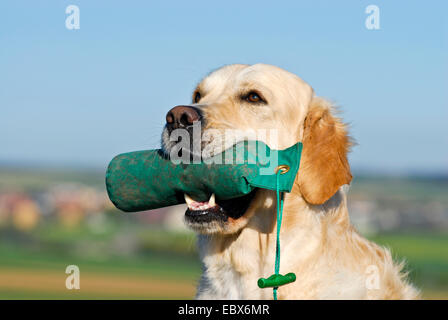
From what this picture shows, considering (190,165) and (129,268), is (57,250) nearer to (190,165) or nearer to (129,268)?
(129,268)

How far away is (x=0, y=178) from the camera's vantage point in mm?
74250

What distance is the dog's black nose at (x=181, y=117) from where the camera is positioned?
3.91 meters

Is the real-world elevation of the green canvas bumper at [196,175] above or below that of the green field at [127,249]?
above

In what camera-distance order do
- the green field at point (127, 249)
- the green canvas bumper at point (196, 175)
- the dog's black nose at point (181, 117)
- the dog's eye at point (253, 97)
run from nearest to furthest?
the green canvas bumper at point (196, 175)
the dog's black nose at point (181, 117)
the dog's eye at point (253, 97)
the green field at point (127, 249)

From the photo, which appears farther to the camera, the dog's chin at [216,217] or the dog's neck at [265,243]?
the dog's neck at [265,243]

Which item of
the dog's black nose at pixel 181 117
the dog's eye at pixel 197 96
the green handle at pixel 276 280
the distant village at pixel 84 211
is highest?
the dog's eye at pixel 197 96

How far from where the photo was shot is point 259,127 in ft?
14.1

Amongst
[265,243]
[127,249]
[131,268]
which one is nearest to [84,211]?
[127,249]

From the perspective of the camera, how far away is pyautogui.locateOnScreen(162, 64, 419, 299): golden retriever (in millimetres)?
4023

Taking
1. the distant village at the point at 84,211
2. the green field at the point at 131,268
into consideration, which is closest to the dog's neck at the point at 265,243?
the green field at the point at 131,268

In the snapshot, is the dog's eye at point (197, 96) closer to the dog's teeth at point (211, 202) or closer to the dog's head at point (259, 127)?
the dog's head at point (259, 127)

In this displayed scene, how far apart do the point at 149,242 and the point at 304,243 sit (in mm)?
49024
